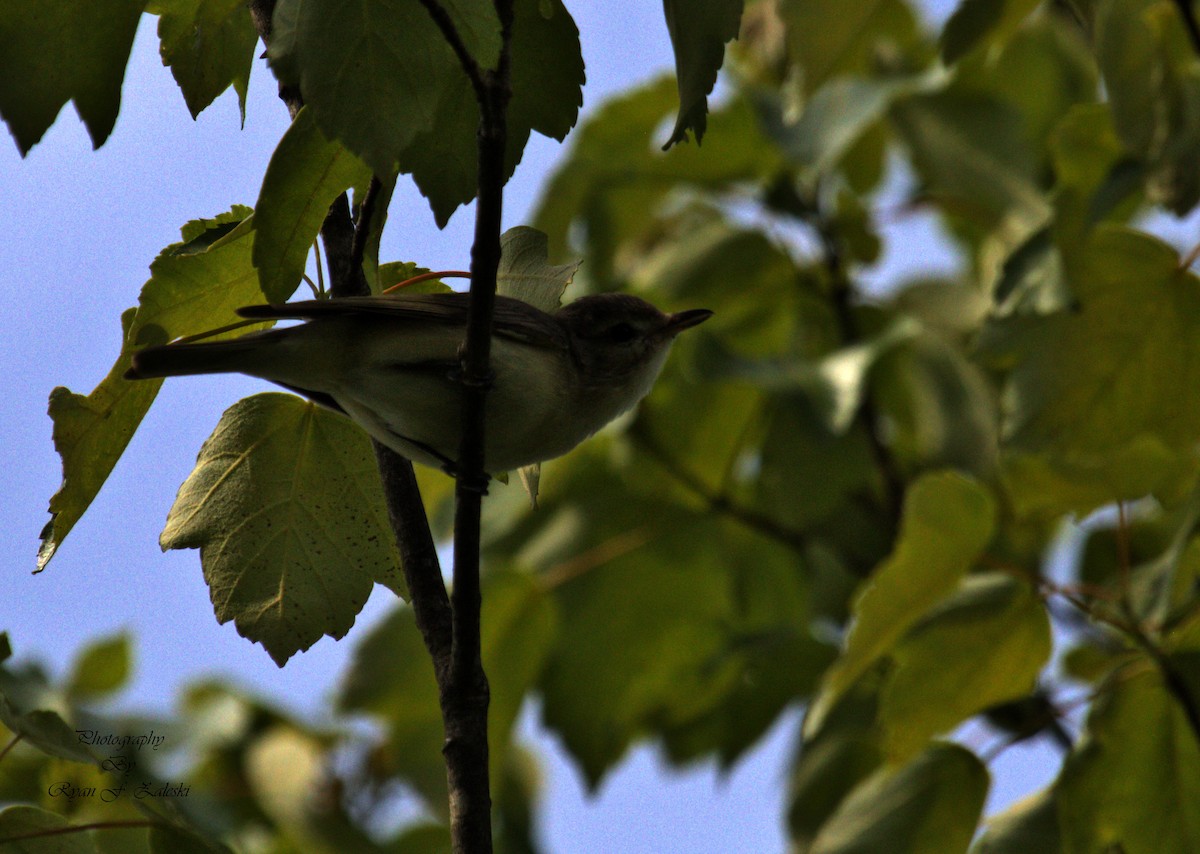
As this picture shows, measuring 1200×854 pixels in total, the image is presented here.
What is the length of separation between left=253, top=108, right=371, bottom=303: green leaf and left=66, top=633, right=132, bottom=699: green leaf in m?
2.94

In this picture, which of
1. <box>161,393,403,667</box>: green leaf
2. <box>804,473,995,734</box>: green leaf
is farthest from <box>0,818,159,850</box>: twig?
<box>804,473,995,734</box>: green leaf

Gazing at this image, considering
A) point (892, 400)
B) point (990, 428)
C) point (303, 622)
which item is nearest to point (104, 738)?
point (303, 622)

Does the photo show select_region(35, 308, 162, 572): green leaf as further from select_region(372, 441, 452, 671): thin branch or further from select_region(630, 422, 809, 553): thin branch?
select_region(630, 422, 809, 553): thin branch

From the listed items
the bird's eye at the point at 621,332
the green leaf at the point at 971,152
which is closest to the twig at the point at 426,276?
the bird's eye at the point at 621,332

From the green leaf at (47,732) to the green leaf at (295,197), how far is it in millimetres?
815

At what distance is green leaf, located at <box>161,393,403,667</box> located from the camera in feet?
6.79

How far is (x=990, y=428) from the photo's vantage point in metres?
4.29

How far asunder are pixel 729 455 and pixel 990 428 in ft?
3.05

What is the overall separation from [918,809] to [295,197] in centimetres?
198

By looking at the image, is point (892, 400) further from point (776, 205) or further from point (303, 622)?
point (303, 622)

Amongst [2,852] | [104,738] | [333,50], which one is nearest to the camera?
[333,50]

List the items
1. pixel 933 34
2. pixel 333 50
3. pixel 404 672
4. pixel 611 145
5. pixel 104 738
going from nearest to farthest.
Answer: pixel 333 50, pixel 104 738, pixel 404 672, pixel 611 145, pixel 933 34

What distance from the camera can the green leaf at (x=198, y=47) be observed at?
1.99 meters

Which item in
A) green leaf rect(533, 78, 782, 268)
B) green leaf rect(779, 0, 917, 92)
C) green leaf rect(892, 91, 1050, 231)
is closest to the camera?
green leaf rect(779, 0, 917, 92)
